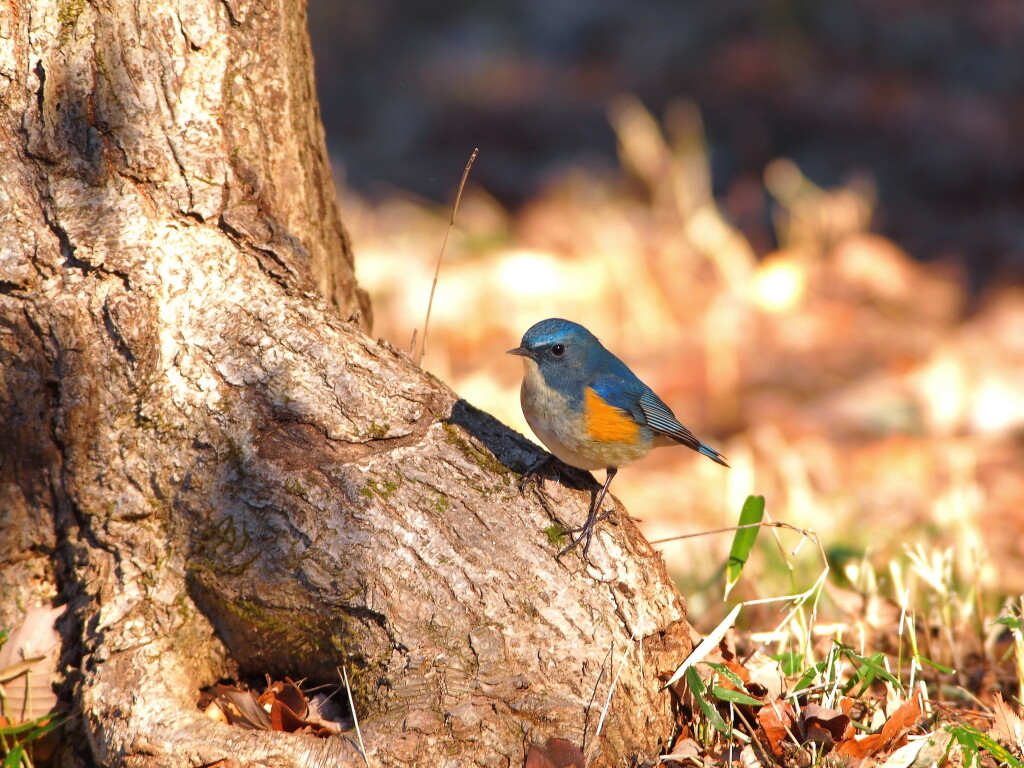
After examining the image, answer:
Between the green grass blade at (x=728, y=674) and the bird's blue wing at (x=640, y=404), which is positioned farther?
the bird's blue wing at (x=640, y=404)

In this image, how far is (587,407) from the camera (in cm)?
306

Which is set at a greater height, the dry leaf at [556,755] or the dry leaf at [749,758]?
the dry leaf at [749,758]

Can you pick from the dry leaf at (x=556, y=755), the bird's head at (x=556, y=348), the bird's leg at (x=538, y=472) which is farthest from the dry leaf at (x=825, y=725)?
the bird's head at (x=556, y=348)

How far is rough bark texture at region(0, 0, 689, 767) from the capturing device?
8.75 feet

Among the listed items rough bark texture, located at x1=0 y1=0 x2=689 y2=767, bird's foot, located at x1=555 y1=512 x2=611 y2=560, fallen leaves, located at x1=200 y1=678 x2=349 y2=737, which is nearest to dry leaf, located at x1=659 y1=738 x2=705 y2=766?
rough bark texture, located at x1=0 y1=0 x2=689 y2=767

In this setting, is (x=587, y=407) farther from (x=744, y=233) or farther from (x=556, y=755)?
(x=744, y=233)

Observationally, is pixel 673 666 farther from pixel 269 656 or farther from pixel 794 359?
pixel 794 359

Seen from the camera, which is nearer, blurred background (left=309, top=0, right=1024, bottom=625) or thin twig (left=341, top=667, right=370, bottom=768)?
thin twig (left=341, top=667, right=370, bottom=768)

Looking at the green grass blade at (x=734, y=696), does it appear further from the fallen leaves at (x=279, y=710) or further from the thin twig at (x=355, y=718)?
the fallen leaves at (x=279, y=710)

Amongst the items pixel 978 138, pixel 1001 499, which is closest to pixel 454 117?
pixel 978 138

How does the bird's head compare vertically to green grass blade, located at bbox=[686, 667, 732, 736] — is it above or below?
above

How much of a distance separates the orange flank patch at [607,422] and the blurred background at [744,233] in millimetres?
659

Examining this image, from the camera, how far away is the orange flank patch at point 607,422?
3.02m

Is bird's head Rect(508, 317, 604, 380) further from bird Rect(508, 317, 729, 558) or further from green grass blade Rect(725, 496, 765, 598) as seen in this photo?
green grass blade Rect(725, 496, 765, 598)
